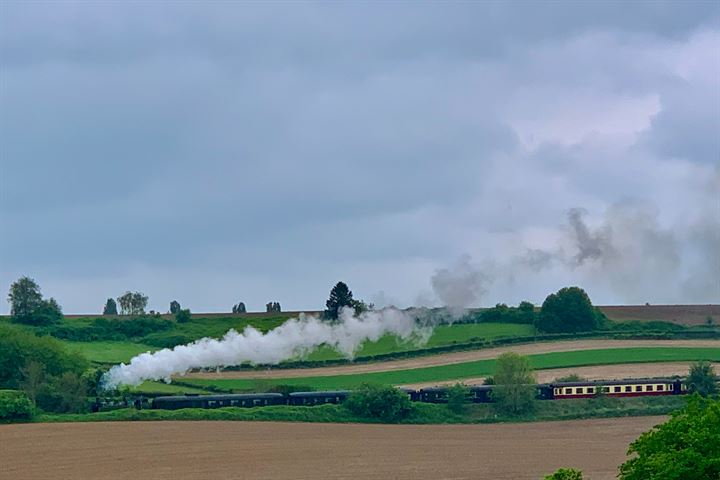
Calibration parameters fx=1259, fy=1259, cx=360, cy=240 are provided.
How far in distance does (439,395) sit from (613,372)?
18.8m

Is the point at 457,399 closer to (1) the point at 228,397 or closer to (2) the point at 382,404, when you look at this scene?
(2) the point at 382,404

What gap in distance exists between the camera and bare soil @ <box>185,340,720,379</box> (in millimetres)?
118812

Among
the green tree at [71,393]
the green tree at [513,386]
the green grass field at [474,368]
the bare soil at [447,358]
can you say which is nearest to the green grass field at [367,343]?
the bare soil at [447,358]

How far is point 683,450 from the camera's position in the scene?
43125 millimetres

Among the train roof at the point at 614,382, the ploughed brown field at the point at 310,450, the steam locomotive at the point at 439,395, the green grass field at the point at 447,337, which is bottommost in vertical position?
the ploughed brown field at the point at 310,450

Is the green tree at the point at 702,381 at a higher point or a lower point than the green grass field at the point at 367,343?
lower

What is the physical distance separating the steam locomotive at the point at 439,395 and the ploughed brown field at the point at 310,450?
684 cm

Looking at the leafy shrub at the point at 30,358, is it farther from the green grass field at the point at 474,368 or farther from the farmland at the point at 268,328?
the green grass field at the point at 474,368

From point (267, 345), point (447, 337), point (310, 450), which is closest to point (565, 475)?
point (310, 450)

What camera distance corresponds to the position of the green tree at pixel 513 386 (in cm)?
10325

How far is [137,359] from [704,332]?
61415mm

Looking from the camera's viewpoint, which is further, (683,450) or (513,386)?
(513,386)

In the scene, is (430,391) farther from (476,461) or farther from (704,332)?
(704,332)

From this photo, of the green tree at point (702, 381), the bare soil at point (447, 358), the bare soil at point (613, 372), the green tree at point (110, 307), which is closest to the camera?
the green tree at point (702, 381)
